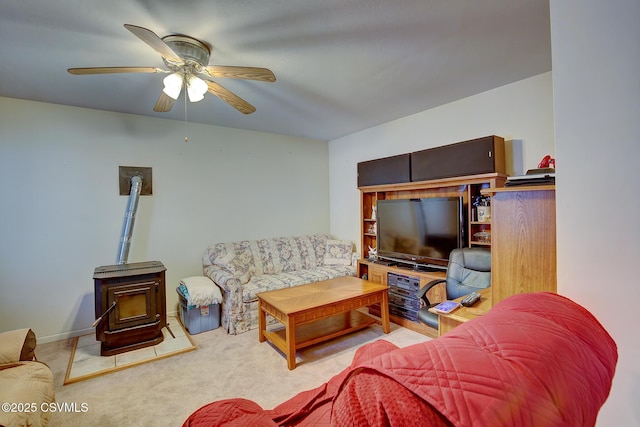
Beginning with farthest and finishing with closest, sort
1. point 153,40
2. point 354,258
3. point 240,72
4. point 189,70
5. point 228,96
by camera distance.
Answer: point 354,258 < point 228,96 < point 189,70 < point 240,72 < point 153,40

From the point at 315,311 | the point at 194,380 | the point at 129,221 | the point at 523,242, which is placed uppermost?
the point at 129,221

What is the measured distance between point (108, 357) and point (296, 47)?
320 cm

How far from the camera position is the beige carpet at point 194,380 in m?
2.00

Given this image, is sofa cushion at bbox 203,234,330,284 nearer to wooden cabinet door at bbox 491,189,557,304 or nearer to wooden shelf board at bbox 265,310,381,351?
wooden shelf board at bbox 265,310,381,351

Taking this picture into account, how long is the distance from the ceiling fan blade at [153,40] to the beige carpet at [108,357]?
8.41 feet

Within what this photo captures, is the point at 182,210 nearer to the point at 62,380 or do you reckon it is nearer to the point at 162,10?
the point at 62,380

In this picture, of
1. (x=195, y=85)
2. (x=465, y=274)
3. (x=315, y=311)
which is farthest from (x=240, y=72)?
(x=465, y=274)

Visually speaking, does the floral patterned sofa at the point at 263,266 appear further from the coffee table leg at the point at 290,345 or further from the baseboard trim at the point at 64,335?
the baseboard trim at the point at 64,335

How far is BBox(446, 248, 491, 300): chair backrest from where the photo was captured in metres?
2.46

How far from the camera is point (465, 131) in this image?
3.25 m

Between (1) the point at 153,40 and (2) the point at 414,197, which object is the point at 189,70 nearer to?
(1) the point at 153,40

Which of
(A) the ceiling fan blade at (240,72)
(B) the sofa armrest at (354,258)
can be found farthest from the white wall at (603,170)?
(B) the sofa armrest at (354,258)

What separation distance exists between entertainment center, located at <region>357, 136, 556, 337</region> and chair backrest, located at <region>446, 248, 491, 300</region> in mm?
208

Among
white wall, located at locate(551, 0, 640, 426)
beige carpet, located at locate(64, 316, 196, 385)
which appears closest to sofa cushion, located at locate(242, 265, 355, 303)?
beige carpet, located at locate(64, 316, 196, 385)
